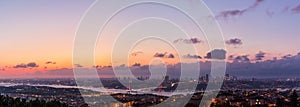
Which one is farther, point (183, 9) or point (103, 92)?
point (103, 92)

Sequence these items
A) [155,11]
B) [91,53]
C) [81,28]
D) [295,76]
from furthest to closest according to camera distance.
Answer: [295,76] < [155,11] < [91,53] < [81,28]

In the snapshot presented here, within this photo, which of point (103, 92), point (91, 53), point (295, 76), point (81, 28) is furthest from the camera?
point (295, 76)

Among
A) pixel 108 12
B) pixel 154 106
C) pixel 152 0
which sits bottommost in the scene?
pixel 154 106

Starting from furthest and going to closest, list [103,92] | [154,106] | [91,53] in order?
1. [103,92]
2. [154,106]
3. [91,53]

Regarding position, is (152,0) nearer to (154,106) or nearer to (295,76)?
(154,106)

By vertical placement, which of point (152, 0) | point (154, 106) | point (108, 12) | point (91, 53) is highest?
point (152, 0)

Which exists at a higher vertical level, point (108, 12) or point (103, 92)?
point (108, 12)

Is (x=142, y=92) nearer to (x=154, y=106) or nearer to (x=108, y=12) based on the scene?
(x=154, y=106)

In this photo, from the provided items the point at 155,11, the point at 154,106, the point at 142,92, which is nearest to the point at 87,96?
the point at 142,92

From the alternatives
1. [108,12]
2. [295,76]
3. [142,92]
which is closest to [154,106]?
[142,92]
